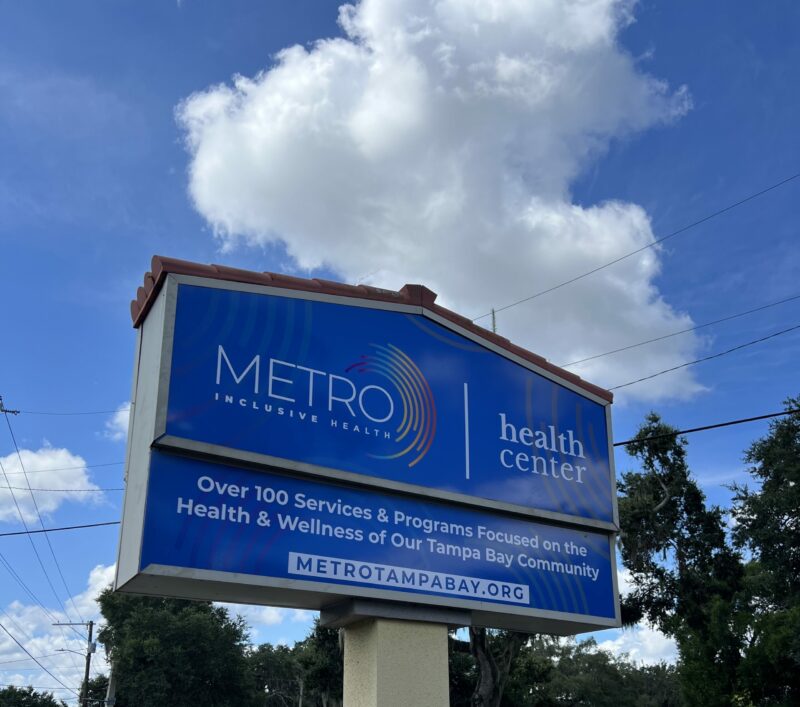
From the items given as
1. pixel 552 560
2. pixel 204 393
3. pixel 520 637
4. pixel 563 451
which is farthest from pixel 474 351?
pixel 520 637

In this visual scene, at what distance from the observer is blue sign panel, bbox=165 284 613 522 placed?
8539mm

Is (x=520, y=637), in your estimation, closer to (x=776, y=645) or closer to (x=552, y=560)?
(x=776, y=645)

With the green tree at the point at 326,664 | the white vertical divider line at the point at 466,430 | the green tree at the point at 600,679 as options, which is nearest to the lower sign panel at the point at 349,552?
the white vertical divider line at the point at 466,430

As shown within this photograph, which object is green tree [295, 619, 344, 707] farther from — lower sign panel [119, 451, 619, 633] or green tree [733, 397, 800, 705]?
lower sign panel [119, 451, 619, 633]

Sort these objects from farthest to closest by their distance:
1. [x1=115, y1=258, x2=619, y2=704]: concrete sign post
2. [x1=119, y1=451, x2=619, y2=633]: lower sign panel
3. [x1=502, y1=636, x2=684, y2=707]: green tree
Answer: [x1=502, y1=636, x2=684, y2=707]: green tree, [x1=115, y1=258, x2=619, y2=704]: concrete sign post, [x1=119, y1=451, x2=619, y2=633]: lower sign panel

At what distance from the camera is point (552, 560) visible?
408 inches

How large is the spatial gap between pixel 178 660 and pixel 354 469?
37284 millimetres

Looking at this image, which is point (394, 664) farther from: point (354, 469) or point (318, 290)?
point (318, 290)

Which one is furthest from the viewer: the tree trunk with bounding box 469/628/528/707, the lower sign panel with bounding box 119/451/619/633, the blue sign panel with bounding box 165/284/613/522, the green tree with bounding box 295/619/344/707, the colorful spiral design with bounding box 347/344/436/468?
the green tree with bounding box 295/619/344/707

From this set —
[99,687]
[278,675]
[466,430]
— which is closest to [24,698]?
[99,687]

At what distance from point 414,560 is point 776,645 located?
62.2 feet

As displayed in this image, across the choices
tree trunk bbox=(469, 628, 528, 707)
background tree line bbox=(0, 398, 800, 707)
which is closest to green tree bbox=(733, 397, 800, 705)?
background tree line bbox=(0, 398, 800, 707)

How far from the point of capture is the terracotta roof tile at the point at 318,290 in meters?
8.80

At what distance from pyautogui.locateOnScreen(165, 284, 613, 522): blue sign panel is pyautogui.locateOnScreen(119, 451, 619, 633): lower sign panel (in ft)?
1.00
